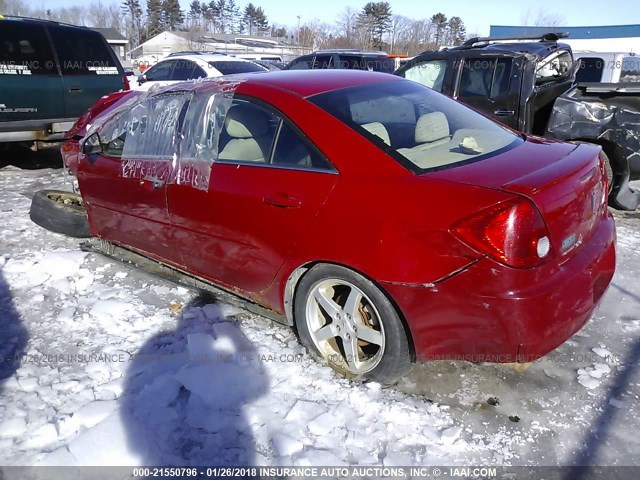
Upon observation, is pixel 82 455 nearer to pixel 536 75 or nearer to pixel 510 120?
pixel 510 120

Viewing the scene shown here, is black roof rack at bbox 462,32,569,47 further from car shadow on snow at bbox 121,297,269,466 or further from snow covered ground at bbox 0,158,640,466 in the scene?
car shadow on snow at bbox 121,297,269,466

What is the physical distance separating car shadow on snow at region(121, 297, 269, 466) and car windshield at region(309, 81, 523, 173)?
1462 millimetres

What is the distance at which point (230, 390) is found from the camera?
2.86m

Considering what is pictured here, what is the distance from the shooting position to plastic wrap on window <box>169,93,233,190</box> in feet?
10.8

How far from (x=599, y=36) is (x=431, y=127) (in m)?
45.3

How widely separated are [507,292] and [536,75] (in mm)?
5026

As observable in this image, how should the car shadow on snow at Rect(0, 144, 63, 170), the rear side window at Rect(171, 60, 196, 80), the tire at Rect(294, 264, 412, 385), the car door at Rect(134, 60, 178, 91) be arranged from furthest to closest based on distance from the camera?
the car door at Rect(134, 60, 178, 91) < the rear side window at Rect(171, 60, 196, 80) < the car shadow on snow at Rect(0, 144, 63, 170) < the tire at Rect(294, 264, 412, 385)

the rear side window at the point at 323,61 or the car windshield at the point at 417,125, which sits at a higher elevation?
the rear side window at the point at 323,61

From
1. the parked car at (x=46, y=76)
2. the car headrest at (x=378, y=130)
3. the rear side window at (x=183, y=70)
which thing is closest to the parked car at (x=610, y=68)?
the rear side window at (x=183, y=70)

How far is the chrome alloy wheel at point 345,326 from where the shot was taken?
276cm

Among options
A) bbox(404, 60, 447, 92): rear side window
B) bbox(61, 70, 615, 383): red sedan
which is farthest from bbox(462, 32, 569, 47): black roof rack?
bbox(61, 70, 615, 383): red sedan

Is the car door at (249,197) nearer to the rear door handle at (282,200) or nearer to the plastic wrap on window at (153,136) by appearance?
the rear door handle at (282,200)

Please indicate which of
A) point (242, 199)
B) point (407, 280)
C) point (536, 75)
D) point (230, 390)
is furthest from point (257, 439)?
point (536, 75)

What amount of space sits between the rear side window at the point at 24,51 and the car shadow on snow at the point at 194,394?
513 centimetres
